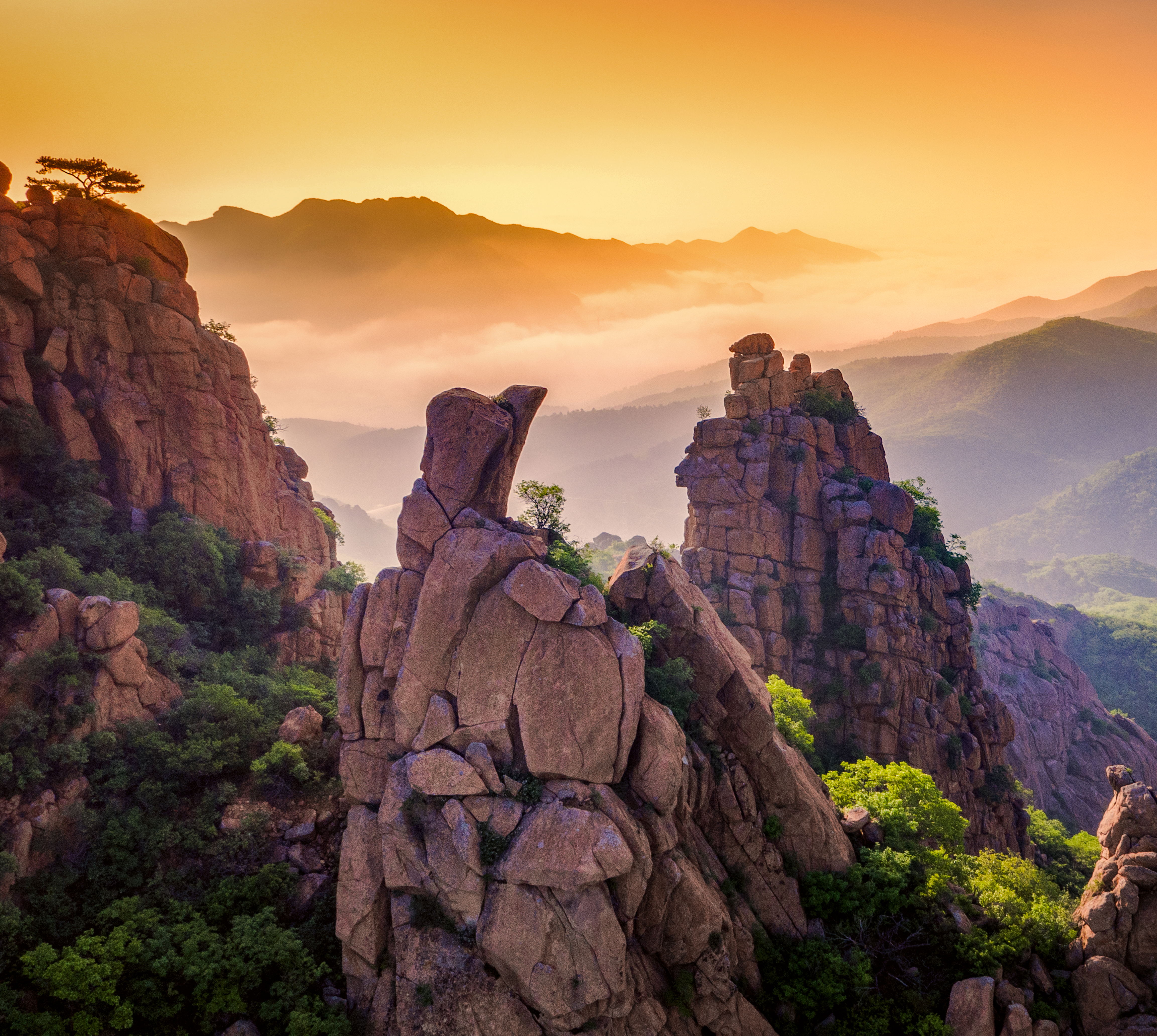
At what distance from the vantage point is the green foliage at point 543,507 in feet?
110

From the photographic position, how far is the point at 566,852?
24.1 metres

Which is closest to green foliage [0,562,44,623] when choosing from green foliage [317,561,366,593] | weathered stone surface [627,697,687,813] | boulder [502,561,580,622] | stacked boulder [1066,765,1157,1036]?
green foliage [317,561,366,593]

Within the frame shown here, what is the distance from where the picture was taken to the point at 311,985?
26.3 m

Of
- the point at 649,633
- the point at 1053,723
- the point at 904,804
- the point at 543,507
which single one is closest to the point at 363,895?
the point at 649,633

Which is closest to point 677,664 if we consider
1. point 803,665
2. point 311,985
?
point 311,985

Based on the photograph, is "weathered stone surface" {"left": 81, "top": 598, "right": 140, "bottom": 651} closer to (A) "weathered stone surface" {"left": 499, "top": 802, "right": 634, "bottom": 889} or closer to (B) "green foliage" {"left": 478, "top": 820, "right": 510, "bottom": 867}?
(B) "green foliage" {"left": 478, "top": 820, "right": 510, "bottom": 867}

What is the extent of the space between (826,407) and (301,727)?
189 ft

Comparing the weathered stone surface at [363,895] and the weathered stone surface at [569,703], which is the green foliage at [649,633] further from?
the weathered stone surface at [363,895]

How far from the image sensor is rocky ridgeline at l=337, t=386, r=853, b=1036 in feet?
78.9

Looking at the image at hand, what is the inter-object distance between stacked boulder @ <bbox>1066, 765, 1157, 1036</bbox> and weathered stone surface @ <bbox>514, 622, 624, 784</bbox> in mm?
21762

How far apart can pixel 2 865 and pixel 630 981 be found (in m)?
25.5

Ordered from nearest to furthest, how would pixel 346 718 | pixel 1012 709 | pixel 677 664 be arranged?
pixel 346 718, pixel 677 664, pixel 1012 709

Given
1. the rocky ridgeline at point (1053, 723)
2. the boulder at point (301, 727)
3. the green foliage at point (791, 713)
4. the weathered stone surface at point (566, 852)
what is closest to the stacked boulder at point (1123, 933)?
the green foliage at point (791, 713)

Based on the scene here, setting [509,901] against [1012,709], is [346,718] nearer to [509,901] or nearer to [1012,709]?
[509,901]
